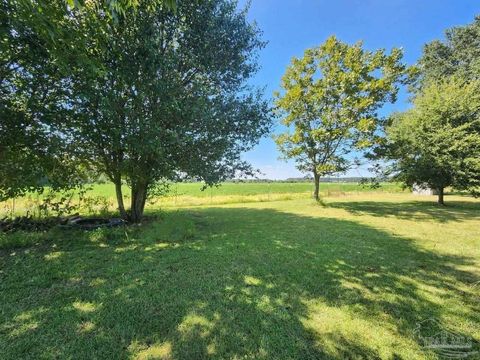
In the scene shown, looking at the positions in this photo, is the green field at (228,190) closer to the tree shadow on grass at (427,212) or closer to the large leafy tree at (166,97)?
the tree shadow on grass at (427,212)

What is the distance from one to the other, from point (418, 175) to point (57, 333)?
668 inches

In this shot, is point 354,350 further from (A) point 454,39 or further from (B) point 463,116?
(A) point 454,39

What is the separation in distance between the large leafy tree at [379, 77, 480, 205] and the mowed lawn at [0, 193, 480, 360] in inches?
331

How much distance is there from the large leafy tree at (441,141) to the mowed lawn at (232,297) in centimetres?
840

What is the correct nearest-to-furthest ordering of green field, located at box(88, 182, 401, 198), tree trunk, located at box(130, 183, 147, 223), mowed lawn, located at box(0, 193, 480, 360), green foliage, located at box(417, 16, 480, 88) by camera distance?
mowed lawn, located at box(0, 193, 480, 360) → tree trunk, located at box(130, 183, 147, 223) → green foliage, located at box(417, 16, 480, 88) → green field, located at box(88, 182, 401, 198)

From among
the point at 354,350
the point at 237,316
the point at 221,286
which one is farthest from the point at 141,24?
the point at 354,350

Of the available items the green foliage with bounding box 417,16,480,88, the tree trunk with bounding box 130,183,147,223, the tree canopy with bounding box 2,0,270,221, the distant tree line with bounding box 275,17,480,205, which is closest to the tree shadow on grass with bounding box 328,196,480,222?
the distant tree line with bounding box 275,17,480,205

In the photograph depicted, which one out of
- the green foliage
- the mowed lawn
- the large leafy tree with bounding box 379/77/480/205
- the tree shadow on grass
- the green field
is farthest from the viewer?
the green field

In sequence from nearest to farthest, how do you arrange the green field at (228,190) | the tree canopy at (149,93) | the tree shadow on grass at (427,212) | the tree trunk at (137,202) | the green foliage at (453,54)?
the tree canopy at (149,93)
the tree trunk at (137,202)
the tree shadow on grass at (427,212)
the green foliage at (453,54)
the green field at (228,190)

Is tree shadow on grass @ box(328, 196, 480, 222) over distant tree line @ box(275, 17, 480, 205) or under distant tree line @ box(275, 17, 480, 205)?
under

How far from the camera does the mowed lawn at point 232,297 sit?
257 centimetres

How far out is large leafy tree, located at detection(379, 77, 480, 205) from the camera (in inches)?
518

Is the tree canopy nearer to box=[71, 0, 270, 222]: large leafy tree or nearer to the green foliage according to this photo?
box=[71, 0, 270, 222]: large leafy tree

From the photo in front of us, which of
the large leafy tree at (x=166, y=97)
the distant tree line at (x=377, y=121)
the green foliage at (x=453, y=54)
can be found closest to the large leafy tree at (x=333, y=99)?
the distant tree line at (x=377, y=121)
